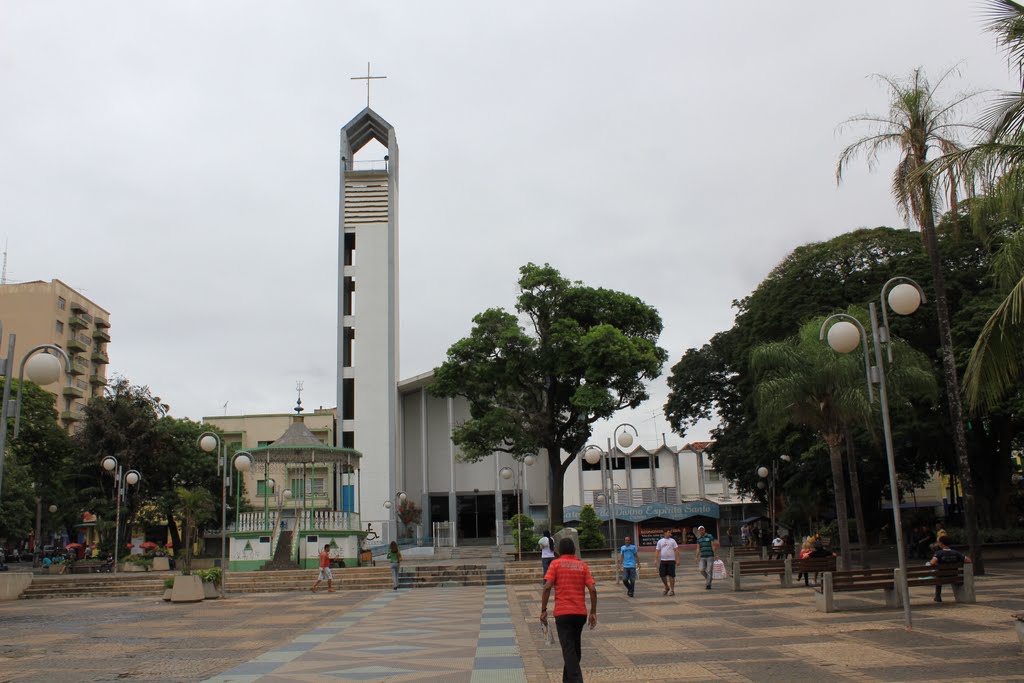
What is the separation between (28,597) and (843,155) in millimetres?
25304

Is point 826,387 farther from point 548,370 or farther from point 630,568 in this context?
point 548,370

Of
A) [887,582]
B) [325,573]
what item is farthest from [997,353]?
[325,573]

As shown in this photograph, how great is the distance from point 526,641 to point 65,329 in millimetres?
64620

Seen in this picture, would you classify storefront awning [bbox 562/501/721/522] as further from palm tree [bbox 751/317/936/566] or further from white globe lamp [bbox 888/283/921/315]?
white globe lamp [bbox 888/283/921/315]

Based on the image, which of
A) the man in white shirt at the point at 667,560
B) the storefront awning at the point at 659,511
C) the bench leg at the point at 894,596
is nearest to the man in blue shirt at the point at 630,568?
the man in white shirt at the point at 667,560

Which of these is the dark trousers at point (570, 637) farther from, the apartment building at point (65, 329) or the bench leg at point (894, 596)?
the apartment building at point (65, 329)

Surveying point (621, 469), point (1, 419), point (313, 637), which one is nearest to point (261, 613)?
point (313, 637)

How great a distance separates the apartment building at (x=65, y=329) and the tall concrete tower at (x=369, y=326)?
76.5 ft

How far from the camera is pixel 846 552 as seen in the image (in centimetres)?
2108

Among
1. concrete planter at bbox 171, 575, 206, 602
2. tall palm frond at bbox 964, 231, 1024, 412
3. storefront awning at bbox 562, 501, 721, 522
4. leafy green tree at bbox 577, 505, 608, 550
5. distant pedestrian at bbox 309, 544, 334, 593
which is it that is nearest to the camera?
tall palm frond at bbox 964, 231, 1024, 412

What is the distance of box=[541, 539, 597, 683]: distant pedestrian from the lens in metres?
7.68

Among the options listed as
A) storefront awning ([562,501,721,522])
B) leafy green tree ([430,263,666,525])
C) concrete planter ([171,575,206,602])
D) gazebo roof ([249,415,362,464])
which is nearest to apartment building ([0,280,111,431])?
gazebo roof ([249,415,362,464])

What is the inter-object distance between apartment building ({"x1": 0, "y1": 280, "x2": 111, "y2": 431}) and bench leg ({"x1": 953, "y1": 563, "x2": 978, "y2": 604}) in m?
57.7

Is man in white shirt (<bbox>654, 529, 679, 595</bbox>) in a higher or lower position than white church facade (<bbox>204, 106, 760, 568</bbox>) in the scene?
lower
